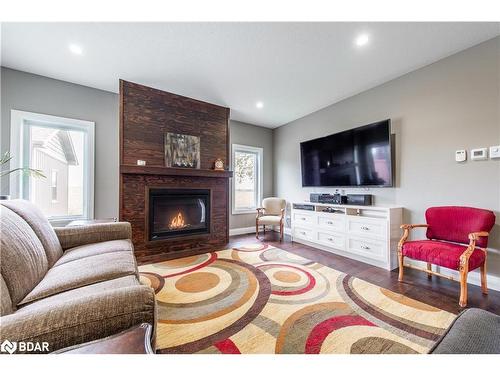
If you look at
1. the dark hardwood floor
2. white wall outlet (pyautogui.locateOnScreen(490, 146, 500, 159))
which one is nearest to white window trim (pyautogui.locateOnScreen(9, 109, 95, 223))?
the dark hardwood floor

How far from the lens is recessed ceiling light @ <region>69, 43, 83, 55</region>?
2.13 m

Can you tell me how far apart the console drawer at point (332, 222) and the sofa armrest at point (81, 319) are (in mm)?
2787

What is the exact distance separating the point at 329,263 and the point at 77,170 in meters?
3.92

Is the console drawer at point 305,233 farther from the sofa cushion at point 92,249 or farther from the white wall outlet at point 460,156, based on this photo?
the sofa cushion at point 92,249

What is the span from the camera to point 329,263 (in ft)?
8.82

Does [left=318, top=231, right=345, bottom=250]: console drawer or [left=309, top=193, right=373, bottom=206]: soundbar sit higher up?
[left=309, top=193, right=373, bottom=206]: soundbar

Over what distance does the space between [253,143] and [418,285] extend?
3.76 m

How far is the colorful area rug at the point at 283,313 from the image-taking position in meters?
1.27

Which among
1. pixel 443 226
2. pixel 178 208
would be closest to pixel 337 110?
pixel 443 226

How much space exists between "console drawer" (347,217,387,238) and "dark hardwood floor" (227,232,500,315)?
419mm

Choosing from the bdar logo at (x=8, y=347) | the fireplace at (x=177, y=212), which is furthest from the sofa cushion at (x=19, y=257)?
the fireplace at (x=177, y=212)

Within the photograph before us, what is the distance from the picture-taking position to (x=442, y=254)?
1.82m

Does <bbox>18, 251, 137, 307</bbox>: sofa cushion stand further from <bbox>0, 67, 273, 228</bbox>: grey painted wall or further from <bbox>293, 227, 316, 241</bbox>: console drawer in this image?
<bbox>293, 227, 316, 241</bbox>: console drawer
